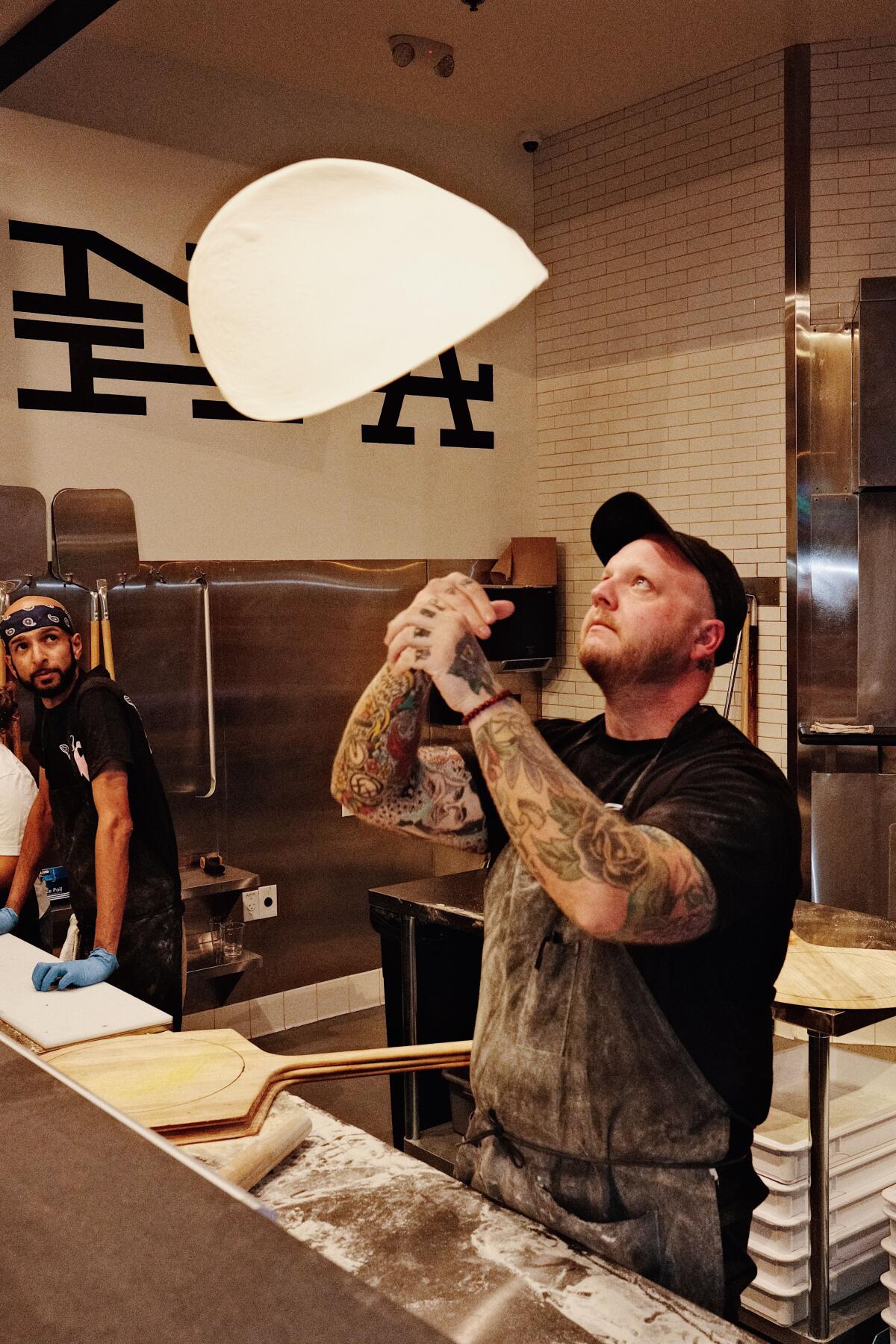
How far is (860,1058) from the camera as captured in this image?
10.2 feet

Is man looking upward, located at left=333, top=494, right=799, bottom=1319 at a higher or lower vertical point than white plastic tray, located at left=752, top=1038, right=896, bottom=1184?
higher

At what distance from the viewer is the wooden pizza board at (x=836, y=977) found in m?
2.59

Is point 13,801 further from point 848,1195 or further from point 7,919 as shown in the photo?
point 848,1195

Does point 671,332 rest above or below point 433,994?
above

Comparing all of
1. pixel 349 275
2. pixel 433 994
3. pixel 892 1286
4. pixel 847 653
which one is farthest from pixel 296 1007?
pixel 349 275

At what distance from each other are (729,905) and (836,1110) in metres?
1.61

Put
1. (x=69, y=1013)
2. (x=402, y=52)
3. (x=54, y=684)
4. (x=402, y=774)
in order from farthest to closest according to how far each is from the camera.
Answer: (x=402, y=52) < (x=54, y=684) < (x=69, y=1013) < (x=402, y=774)

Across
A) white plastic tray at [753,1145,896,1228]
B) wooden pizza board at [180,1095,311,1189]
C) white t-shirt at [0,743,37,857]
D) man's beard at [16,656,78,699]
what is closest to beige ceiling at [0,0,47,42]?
man's beard at [16,656,78,699]

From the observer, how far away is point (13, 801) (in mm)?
4199

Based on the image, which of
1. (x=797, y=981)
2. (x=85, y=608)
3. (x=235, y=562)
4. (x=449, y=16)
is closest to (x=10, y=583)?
(x=85, y=608)

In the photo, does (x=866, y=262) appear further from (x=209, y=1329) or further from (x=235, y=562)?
(x=209, y=1329)

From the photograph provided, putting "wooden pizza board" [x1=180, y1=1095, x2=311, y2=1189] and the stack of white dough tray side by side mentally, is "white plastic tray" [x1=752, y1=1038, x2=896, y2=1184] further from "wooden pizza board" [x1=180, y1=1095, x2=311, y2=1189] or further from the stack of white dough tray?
"wooden pizza board" [x1=180, y1=1095, x2=311, y2=1189]

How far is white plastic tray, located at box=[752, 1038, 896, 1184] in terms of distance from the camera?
9.29ft

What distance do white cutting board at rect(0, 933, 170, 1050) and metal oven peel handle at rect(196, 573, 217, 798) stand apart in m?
2.28
